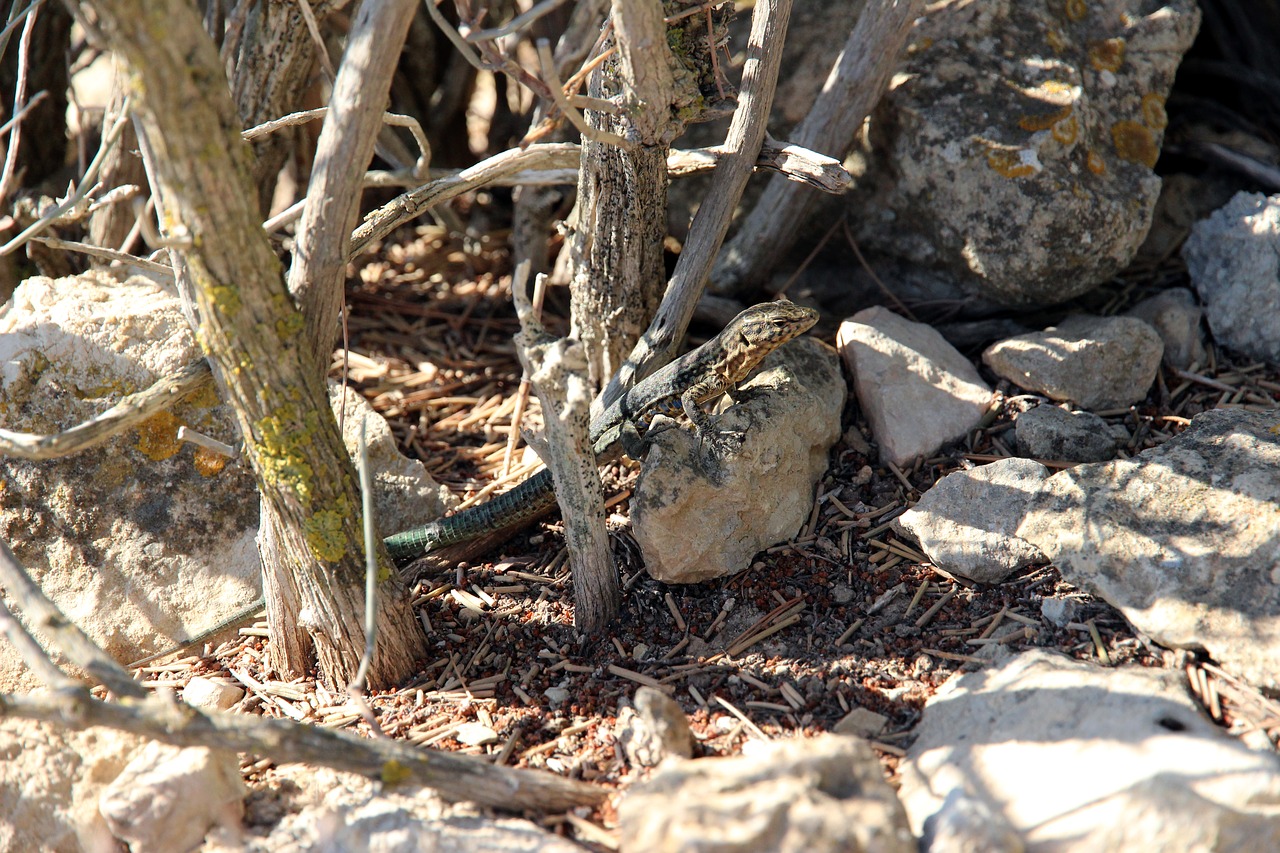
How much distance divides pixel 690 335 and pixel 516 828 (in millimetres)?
2435

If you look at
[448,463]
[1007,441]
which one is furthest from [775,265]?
[448,463]

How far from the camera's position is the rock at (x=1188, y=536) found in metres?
2.29

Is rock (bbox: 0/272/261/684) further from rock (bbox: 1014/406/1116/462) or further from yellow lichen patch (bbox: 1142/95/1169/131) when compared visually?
yellow lichen patch (bbox: 1142/95/1169/131)

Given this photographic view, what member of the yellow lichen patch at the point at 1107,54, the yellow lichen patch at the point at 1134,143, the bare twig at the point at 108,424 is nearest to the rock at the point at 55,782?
the bare twig at the point at 108,424

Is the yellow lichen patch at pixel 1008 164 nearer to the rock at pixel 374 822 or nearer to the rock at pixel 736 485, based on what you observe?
the rock at pixel 736 485

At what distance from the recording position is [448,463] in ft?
12.1

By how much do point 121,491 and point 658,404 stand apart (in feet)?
6.31

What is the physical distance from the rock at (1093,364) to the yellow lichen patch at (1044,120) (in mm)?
824

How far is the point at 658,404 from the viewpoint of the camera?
3.28 metres

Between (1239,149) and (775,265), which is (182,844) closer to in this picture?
(775,265)

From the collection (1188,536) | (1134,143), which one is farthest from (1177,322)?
(1188,536)

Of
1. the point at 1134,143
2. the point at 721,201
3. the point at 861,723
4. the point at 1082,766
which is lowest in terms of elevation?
the point at 861,723

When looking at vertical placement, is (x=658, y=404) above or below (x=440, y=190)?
below

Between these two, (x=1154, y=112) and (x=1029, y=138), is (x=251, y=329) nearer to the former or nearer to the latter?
(x=1029, y=138)
